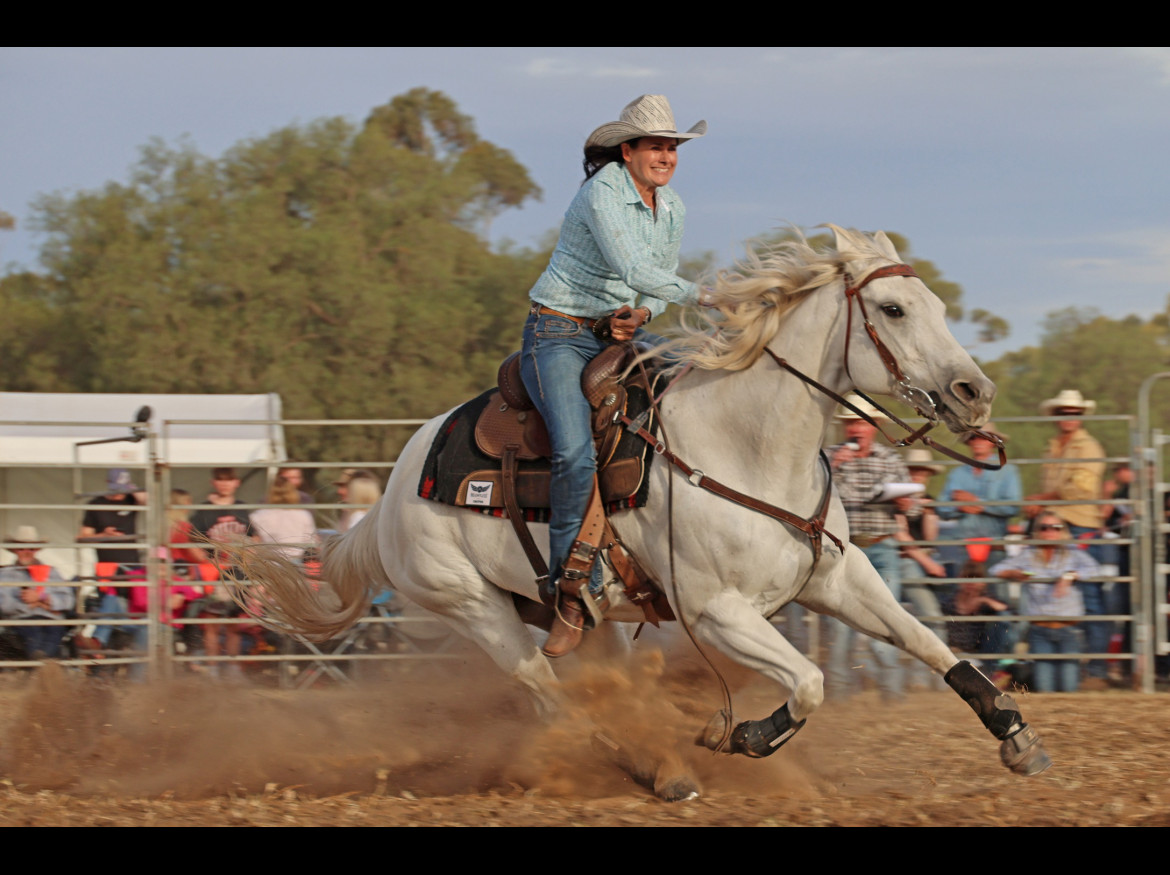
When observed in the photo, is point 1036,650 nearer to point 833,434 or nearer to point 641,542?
point 833,434

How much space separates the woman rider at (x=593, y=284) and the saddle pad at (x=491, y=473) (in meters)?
0.13

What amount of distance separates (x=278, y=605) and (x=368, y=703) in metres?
0.93

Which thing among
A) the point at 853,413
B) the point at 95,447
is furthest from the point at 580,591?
the point at 95,447

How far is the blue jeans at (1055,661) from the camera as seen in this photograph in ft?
25.2

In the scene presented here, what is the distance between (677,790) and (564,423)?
1421 millimetres

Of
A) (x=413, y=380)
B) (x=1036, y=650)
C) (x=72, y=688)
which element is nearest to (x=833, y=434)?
(x=1036, y=650)

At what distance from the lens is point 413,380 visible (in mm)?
21312

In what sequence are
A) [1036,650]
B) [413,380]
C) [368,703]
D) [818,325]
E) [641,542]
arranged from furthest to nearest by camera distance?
[413,380] < [1036,650] < [368,703] < [641,542] < [818,325]

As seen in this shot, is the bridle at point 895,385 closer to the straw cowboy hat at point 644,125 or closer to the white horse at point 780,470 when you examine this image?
the white horse at point 780,470

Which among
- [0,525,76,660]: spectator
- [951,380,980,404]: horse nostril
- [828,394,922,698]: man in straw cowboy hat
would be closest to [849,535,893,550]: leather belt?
[828,394,922,698]: man in straw cowboy hat

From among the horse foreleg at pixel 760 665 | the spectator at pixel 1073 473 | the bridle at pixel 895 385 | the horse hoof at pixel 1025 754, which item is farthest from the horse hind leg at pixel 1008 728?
the spectator at pixel 1073 473

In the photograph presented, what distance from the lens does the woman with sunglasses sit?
773 centimetres

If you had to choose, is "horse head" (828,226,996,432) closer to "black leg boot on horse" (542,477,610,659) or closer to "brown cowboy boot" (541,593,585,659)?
"black leg boot on horse" (542,477,610,659)

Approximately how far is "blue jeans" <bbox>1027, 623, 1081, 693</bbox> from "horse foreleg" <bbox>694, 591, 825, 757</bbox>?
12.9ft
